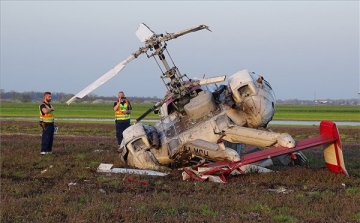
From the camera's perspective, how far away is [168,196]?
35.6 feet

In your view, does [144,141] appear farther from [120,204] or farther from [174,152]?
[120,204]

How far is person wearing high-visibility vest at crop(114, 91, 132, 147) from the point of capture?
21547mm

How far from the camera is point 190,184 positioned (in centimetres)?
1266

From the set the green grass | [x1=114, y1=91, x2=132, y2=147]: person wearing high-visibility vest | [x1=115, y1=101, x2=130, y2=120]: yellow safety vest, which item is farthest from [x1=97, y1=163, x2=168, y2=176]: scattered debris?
the green grass

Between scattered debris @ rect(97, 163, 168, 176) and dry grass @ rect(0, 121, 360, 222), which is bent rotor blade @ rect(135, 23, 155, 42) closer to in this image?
scattered debris @ rect(97, 163, 168, 176)

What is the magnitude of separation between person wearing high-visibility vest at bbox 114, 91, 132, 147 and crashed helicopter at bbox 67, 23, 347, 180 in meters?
5.41

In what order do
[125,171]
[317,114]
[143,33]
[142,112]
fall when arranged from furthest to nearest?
[142,112], [317,114], [143,33], [125,171]

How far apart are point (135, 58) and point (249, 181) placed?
4583 mm

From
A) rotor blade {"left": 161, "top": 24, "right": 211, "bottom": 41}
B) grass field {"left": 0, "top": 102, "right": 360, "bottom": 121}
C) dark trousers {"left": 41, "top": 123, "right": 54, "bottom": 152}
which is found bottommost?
grass field {"left": 0, "top": 102, "right": 360, "bottom": 121}

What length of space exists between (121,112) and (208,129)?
731cm

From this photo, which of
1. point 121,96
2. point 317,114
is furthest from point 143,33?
point 317,114

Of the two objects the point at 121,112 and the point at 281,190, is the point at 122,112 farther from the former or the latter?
the point at 281,190

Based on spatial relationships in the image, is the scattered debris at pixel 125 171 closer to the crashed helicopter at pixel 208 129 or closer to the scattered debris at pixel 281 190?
the crashed helicopter at pixel 208 129

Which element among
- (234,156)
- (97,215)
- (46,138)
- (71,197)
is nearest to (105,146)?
(46,138)
